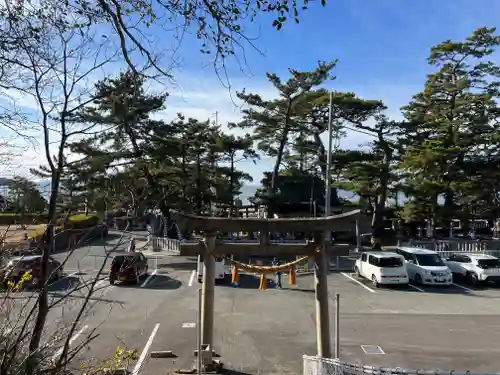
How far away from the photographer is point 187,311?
1377 cm

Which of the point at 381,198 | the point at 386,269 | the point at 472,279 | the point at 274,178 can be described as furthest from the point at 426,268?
the point at 274,178

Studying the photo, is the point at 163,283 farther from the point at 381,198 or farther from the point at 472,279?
the point at 381,198

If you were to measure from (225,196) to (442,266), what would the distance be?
43.4ft

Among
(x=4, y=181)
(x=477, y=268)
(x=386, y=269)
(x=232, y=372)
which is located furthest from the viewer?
(x=477, y=268)

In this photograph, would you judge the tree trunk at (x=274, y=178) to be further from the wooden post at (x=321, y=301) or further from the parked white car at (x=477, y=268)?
the wooden post at (x=321, y=301)

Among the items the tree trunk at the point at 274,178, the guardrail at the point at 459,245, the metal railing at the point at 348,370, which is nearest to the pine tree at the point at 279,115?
the tree trunk at the point at 274,178

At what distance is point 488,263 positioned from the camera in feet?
61.3

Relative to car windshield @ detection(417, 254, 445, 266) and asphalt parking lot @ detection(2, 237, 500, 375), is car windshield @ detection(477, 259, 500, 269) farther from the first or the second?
car windshield @ detection(417, 254, 445, 266)

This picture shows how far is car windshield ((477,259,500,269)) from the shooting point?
18539 mm

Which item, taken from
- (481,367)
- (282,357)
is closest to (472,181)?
(481,367)

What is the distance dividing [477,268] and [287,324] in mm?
10287

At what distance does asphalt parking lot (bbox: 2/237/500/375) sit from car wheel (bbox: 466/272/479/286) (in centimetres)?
60

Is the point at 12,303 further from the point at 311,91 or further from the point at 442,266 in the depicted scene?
the point at 311,91

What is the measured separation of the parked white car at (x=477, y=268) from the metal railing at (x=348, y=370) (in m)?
13.9
